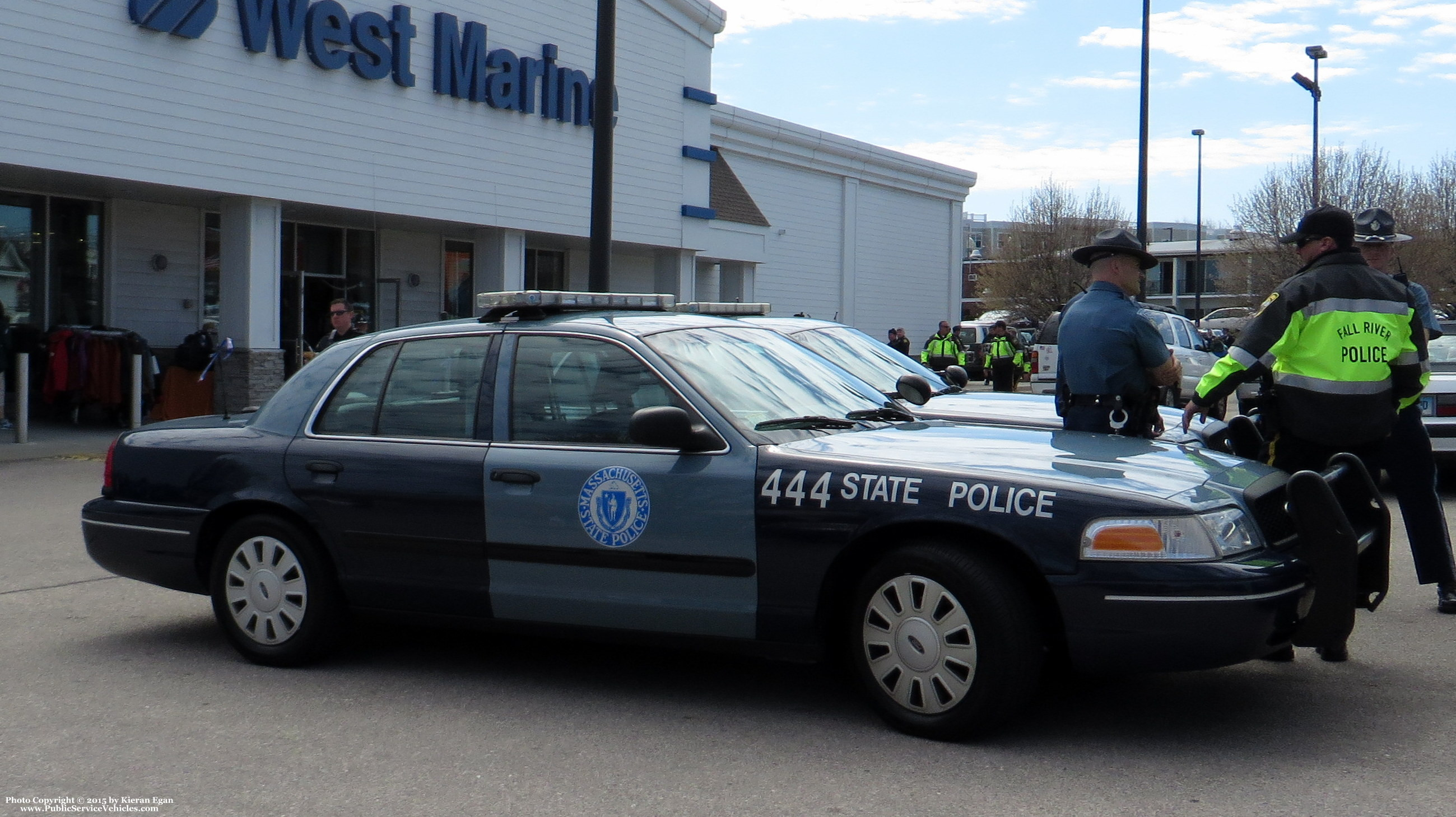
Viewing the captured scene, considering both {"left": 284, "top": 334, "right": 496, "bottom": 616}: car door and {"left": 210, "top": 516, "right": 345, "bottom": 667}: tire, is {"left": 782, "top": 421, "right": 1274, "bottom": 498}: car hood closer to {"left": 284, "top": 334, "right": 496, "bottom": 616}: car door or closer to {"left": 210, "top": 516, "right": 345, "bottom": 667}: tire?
{"left": 284, "top": 334, "right": 496, "bottom": 616}: car door

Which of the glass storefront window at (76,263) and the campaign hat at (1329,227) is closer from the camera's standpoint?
the campaign hat at (1329,227)

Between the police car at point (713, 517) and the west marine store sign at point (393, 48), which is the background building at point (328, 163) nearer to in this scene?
the west marine store sign at point (393, 48)

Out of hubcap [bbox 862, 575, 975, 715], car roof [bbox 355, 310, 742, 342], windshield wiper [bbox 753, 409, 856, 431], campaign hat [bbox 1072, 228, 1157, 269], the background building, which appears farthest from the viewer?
the background building

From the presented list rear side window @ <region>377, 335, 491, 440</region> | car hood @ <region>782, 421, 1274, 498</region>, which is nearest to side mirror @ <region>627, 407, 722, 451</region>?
car hood @ <region>782, 421, 1274, 498</region>

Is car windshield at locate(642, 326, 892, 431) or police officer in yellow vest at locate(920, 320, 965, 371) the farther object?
police officer in yellow vest at locate(920, 320, 965, 371)

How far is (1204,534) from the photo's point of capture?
4.14 metres

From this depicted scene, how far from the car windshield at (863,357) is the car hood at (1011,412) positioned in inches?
14.5

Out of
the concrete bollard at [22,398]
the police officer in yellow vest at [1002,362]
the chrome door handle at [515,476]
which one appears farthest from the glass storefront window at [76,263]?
the police officer in yellow vest at [1002,362]

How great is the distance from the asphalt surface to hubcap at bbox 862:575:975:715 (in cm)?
17

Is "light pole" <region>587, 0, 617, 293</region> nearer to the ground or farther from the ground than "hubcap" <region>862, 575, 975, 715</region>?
farther from the ground

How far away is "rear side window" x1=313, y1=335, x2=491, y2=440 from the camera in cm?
526

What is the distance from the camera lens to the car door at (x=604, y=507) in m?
4.62

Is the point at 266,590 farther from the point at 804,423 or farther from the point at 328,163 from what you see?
the point at 328,163

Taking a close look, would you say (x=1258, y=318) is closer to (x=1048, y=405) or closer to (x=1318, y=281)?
(x=1318, y=281)
